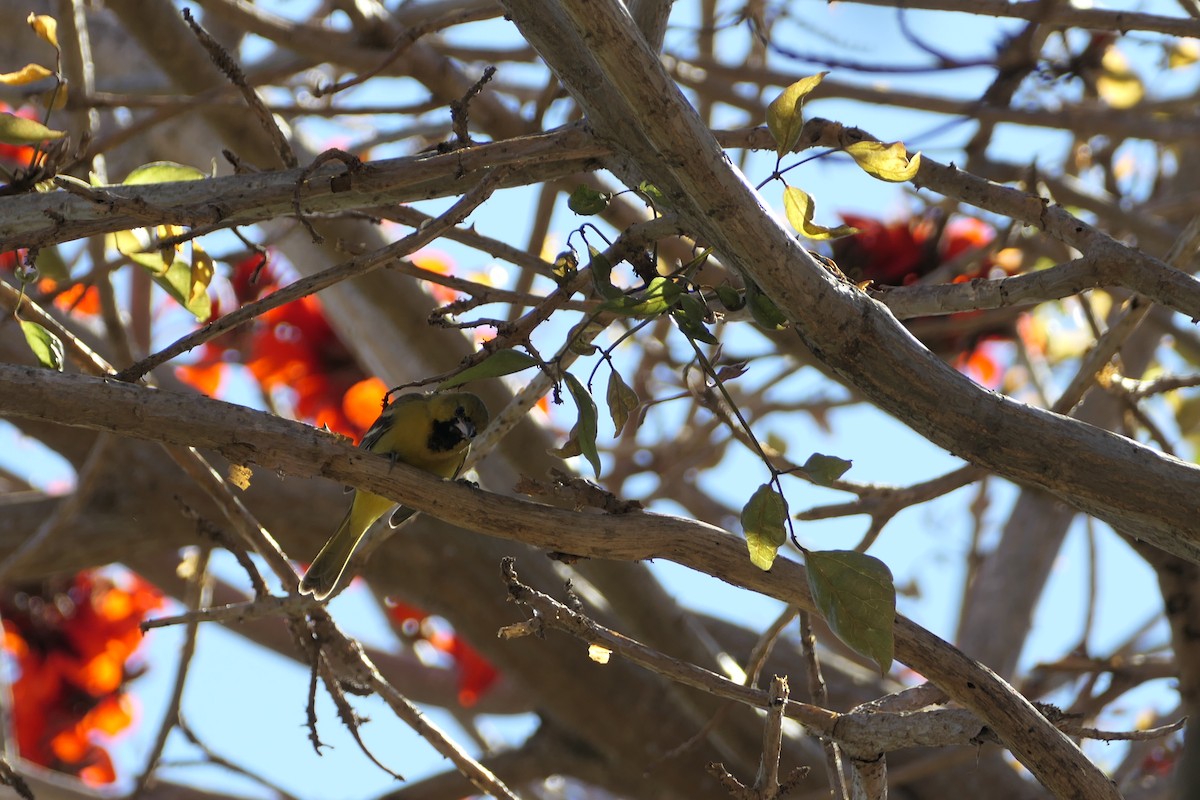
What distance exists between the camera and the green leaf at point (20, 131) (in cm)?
171

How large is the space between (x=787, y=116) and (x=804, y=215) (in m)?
0.12

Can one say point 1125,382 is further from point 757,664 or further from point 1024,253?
point 1024,253

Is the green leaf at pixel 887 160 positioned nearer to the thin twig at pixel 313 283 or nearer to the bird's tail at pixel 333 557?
the thin twig at pixel 313 283

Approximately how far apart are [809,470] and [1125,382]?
44.9 inches

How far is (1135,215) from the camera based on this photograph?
302 centimetres

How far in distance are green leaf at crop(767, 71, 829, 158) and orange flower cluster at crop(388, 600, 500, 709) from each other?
2.43 meters

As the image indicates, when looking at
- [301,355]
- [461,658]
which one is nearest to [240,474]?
[301,355]

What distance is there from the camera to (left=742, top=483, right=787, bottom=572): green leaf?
1.33 metres

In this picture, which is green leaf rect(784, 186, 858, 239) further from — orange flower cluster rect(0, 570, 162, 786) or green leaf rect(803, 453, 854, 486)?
orange flower cluster rect(0, 570, 162, 786)

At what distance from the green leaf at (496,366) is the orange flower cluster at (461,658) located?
2.26m

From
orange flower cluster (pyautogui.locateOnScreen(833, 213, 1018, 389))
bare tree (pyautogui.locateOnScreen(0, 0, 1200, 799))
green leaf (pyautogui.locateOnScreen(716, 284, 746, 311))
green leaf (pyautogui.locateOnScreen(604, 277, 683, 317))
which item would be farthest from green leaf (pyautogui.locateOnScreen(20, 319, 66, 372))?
orange flower cluster (pyautogui.locateOnScreen(833, 213, 1018, 389))

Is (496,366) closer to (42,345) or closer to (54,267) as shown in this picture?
(42,345)

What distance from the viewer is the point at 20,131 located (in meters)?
1.72

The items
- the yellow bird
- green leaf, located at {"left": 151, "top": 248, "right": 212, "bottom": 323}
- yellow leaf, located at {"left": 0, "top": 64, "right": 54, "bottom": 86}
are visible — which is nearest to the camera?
yellow leaf, located at {"left": 0, "top": 64, "right": 54, "bottom": 86}
